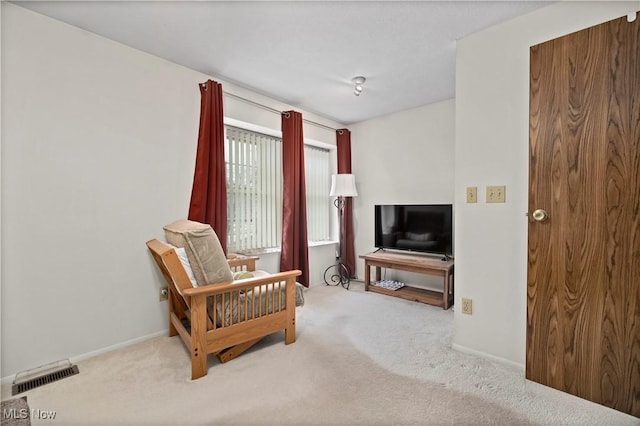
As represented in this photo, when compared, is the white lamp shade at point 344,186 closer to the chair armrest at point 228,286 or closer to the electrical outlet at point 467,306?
the chair armrest at point 228,286

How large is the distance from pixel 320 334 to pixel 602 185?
6.98 ft

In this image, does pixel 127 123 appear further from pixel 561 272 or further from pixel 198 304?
pixel 561 272

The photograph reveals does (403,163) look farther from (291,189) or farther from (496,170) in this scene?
(496,170)

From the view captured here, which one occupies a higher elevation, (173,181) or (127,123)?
(127,123)

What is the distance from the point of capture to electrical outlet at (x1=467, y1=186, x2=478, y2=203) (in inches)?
83.4

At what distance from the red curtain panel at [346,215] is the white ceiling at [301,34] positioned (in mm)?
1288

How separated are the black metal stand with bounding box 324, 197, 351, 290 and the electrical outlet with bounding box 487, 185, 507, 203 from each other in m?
2.38

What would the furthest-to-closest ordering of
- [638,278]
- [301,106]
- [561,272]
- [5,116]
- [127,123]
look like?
1. [301,106]
2. [127,123]
3. [5,116]
4. [561,272]
5. [638,278]

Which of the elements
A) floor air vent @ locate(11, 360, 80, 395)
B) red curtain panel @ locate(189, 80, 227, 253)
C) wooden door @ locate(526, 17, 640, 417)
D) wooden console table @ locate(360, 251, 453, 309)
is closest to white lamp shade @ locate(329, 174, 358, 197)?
wooden console table @ locate(360, 251, 453, 309)

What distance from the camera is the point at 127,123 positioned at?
2275 millimetres

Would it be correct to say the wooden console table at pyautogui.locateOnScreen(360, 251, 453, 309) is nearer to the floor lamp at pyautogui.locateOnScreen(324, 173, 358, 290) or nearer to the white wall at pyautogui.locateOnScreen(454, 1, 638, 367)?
the floor lamp at pyautogui.locateOnScreen(324, 173, 358, 290)

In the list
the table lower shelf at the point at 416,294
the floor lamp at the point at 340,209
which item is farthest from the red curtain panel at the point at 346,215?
the table lower shelf at the point at 416,294

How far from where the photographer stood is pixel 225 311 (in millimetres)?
1950

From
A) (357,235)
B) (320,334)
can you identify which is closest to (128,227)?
(320,334)
